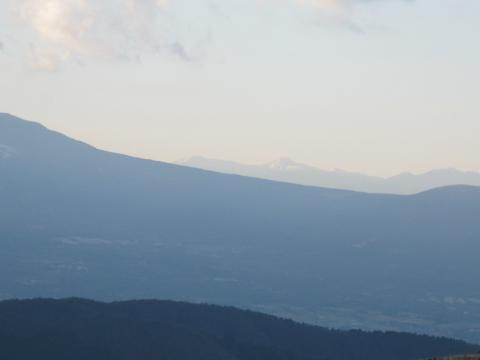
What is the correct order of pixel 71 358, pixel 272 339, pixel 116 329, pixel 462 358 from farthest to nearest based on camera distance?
pixel 272 339
pixel 116 329
pixel 71 358
pixel 462 358

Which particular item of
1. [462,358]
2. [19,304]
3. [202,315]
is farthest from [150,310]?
[462,358]

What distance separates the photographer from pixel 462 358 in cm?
9531

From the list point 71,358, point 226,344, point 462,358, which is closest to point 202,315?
point 226,344

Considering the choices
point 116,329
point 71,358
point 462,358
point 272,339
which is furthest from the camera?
point 272,339

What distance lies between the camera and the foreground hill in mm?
149375

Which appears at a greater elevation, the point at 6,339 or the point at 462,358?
the point at 462,358

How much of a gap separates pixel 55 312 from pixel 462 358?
7881 centimetres

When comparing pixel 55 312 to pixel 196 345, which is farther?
pixel 55 312

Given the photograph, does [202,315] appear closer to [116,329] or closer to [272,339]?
[272,339]

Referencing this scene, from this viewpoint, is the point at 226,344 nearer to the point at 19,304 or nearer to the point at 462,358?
the point at 19,304

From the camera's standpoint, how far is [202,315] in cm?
18175

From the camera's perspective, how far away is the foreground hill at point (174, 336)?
149375mm

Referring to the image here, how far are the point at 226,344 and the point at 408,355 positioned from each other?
29.1 meters

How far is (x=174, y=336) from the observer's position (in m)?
156
